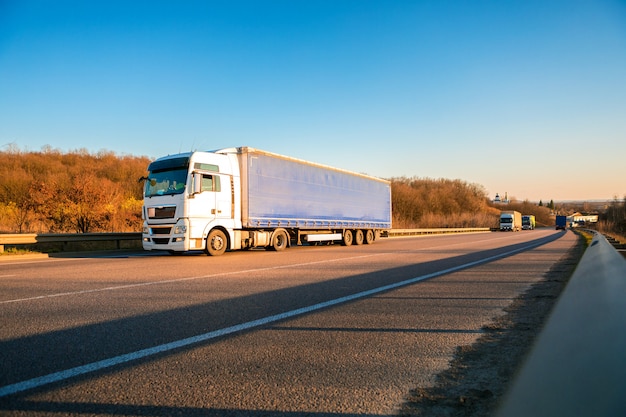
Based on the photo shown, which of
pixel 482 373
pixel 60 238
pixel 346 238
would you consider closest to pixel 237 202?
pixel 60 238

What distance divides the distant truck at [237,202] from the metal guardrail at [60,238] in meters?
3.55

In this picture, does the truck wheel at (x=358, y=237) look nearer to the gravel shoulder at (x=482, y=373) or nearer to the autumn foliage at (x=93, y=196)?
the autumn foliage at (x=93, y=196)

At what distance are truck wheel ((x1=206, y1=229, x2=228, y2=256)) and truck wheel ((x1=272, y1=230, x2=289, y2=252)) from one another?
8.69 feet

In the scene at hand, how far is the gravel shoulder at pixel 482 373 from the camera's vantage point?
9.74ft

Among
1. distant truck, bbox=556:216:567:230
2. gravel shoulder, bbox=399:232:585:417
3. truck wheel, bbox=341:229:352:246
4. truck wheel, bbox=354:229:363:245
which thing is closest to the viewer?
gravel shoulder, bbox=399:232:585:417

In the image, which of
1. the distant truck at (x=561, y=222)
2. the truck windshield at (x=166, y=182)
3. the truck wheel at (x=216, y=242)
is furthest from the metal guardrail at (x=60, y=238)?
the distant truck at (x=561, y=222)

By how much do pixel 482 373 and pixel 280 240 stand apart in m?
15.4

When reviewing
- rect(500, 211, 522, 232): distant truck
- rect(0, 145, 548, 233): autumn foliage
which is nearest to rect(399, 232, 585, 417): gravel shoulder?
rect(0, 145, 548, 233): autumn foliage

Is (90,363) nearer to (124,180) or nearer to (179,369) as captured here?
(179,369)

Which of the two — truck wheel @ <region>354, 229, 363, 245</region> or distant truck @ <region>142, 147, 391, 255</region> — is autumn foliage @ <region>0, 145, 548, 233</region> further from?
truck wheel @ <region>354, 229, 363, 245</region>

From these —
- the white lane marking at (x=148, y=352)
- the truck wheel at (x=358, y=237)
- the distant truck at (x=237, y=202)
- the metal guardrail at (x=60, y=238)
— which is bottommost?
the white lane marking at (x=148, y=352)

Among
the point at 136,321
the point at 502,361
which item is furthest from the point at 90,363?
the point at 502,361

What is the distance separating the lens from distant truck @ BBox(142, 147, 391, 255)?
14.8 m

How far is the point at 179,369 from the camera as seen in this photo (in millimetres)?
3766
